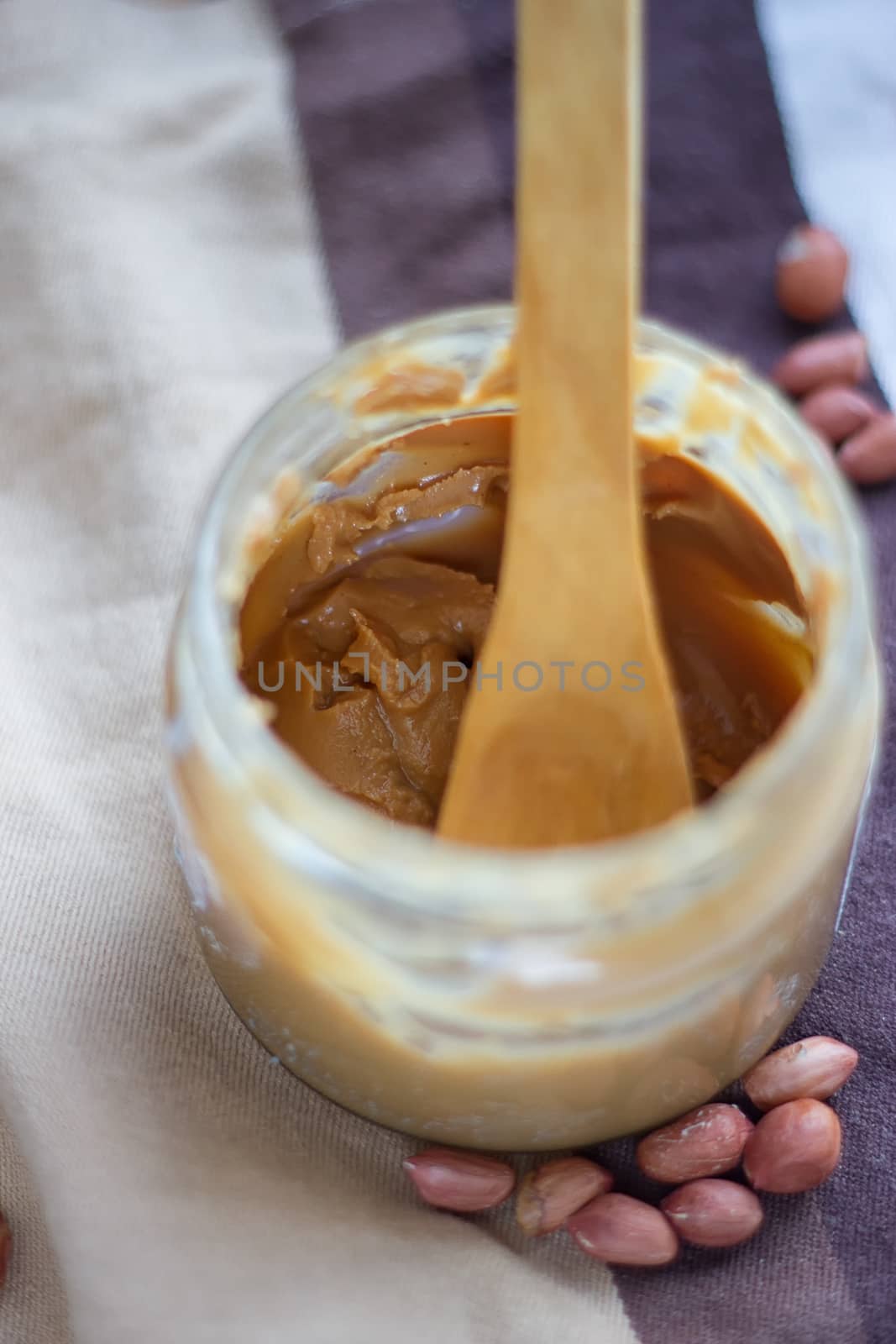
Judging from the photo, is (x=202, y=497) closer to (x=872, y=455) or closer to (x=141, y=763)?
(x=141, y=763)

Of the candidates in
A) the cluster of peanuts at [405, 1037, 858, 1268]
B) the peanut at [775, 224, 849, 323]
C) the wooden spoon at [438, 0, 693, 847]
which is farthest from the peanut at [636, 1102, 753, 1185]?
the peanut at [775, 224, 849, 323]

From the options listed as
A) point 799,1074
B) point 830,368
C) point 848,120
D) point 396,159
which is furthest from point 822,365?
point 799,1074

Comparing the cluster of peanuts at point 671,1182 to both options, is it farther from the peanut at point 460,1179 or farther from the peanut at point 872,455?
the peanut at point 872,455

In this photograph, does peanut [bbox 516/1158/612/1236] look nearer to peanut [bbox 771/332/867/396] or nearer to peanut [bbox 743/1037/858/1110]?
peanut [bbox 743/1037/858/1110]

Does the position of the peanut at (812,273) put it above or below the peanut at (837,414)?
above

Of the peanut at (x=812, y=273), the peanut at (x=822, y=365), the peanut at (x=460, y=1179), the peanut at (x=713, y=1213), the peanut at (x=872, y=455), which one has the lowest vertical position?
the peanut at (x=713, y=1213)

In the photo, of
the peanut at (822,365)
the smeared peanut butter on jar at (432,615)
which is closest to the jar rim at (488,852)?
the smeared peanut butter on jar at (432,615)

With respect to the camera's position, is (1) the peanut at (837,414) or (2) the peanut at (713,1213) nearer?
(2) the peanut at (713,1213)
